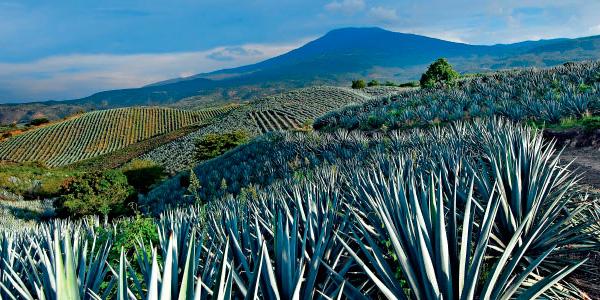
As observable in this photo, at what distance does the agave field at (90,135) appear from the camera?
186ft

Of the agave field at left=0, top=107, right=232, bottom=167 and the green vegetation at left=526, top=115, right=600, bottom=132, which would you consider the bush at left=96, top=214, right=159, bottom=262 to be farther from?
the agave field at left=0, top=107, right=232, bottom=167

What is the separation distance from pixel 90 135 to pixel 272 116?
42.7 metres

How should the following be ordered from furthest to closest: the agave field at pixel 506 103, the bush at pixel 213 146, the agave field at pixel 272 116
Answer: the agave field at pixel 272 116, the bush at pixel 213 146, the agave field at pixel 506 103

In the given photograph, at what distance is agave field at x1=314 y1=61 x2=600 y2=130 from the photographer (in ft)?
30.3

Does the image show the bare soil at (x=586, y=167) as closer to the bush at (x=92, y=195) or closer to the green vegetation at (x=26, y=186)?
the bush at (x=92, y=195)

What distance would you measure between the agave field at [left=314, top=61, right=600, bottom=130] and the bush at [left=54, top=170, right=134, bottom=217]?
13.1m

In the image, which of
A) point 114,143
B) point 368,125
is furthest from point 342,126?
point 114,143

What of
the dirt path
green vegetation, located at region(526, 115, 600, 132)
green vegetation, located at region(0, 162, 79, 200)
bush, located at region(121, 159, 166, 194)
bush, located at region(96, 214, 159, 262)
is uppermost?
green vegetation, located at region(526, 115, 600, 132)

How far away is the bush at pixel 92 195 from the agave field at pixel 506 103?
13.1 meters

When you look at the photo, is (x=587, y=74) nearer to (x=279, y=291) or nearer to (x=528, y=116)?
(x=528, y=116)

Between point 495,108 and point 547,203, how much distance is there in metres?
9.38

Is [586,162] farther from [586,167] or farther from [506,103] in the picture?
[506,103]

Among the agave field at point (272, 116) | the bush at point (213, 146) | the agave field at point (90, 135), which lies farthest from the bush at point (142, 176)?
the agave field at point (90, 135)

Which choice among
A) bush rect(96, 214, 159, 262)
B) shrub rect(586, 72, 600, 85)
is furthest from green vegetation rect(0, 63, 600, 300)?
shrub rect(586, 72, 600, 85)
